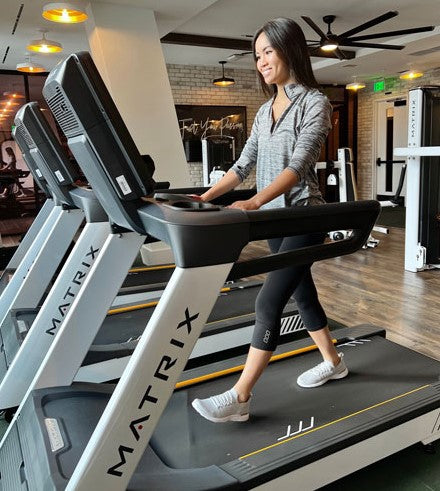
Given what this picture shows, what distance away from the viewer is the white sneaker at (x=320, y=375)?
2.01m

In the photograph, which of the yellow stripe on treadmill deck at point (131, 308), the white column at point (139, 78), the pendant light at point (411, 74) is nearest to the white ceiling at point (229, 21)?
the white column at point (139, 78)

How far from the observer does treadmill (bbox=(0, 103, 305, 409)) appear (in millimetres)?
2045

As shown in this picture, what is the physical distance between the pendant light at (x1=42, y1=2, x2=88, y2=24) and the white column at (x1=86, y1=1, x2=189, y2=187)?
10.0 inches

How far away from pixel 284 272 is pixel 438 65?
952cm

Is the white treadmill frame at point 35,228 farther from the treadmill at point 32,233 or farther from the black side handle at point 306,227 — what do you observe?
the black side handle at point 306,227

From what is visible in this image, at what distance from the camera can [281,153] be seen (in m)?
1.73

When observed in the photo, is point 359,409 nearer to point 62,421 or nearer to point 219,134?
point 62,421

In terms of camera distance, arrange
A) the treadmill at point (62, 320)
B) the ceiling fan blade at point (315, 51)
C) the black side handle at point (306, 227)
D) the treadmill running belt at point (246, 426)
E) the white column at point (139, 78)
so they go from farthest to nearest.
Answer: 1. the ceiling fan blade at point (315, 51)
2. the white column at point (139, 78)
3. the treadmill at point (62, 320)
4. the treadmill running belt at point (246, 426)
5. the black side handle at point (306, 227)

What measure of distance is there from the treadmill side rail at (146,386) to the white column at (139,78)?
14.2 ft

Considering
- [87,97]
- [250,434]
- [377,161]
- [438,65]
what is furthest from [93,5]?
[377,161]

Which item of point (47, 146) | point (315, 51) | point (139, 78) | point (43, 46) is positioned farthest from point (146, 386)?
point (315, 51)

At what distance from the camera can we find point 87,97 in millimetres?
1163

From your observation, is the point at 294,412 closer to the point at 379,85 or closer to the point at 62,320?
the point at 62,320

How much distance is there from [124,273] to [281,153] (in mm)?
709
